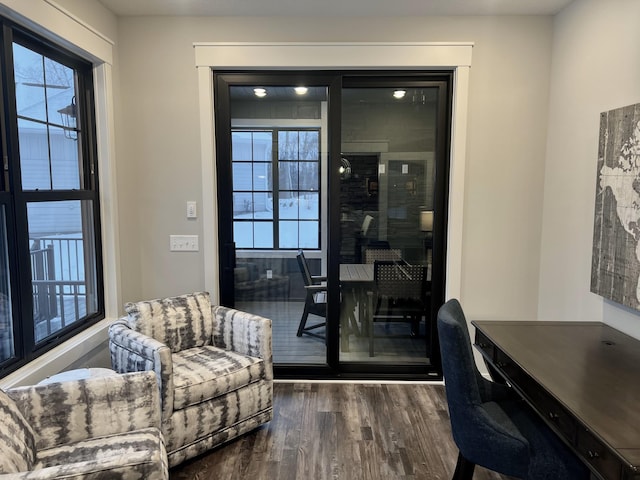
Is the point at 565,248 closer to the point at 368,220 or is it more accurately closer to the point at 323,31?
the point at 368,220

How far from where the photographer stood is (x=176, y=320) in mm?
2693

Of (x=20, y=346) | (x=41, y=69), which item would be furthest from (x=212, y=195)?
(x=20, y=346)

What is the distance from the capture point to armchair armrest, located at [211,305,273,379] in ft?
8.46

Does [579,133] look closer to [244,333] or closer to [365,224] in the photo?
[365,224]

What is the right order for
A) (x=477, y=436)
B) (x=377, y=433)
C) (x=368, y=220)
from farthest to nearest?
(x=368, y=220)
(x=377, y=433)
(x=477, y=436)

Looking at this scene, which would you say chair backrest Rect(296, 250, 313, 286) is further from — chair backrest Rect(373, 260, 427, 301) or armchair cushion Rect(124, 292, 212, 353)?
→ armchair cushion Rect(124, 292, 212, 353)

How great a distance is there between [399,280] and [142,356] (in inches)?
76.6

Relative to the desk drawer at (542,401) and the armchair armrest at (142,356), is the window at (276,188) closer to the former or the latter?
the armchair armrest at (142,356)

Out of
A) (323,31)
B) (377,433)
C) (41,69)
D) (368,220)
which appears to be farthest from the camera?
(368,220)

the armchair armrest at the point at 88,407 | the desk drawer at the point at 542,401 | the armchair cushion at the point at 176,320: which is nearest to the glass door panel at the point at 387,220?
the armchair cushion at the point at 176,320

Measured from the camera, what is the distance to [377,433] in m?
2.57

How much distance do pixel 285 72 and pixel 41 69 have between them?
4.98 feet

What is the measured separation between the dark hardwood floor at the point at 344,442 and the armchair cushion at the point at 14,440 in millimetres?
842

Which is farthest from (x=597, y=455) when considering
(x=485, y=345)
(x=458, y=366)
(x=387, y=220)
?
(x=387, y=220)
